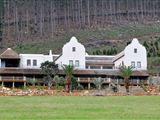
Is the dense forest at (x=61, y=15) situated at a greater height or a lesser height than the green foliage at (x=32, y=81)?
greater

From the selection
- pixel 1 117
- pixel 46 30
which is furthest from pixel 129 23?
pixel 1 117

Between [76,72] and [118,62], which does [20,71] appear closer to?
[76,72]

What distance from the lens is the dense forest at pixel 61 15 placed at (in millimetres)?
162625

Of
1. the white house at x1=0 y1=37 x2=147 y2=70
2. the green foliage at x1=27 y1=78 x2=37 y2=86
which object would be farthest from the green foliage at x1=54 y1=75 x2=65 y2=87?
the white house at x1=0 y1=37 x2=147 y2=70

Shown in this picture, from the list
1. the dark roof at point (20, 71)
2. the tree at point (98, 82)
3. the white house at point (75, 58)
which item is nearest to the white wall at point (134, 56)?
the white house at point (75, 58)

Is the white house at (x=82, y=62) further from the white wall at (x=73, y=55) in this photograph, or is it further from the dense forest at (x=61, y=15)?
the dense forest at (x=61, y=15)

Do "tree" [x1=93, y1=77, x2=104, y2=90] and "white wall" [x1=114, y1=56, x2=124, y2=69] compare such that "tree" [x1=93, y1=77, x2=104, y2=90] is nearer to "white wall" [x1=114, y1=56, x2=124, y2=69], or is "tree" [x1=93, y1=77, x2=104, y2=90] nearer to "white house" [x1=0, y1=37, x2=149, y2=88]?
"white house" [x1=0, y1=37, x2=149, y2=88]

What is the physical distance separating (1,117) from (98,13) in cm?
15728

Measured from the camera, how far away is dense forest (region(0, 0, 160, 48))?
6403 inches

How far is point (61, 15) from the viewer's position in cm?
17875

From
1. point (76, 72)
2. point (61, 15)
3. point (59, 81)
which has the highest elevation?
point (61, 15)

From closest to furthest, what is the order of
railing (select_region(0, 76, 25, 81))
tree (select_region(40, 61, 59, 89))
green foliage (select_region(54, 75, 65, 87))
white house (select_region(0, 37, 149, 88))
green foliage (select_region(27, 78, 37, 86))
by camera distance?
green foliage (select_region(54, 75, 65, 87)), green foliage (select_region(27, 78, 37, 86)), railing (select_region(0, 76, 25, 81)), tree (select_region(40, 61, 59, 89)), white house (select_region(0, 37, 149, 88))

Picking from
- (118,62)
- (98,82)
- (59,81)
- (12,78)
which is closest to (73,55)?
(118,62)

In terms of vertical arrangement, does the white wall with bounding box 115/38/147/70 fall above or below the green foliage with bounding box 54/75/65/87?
above
